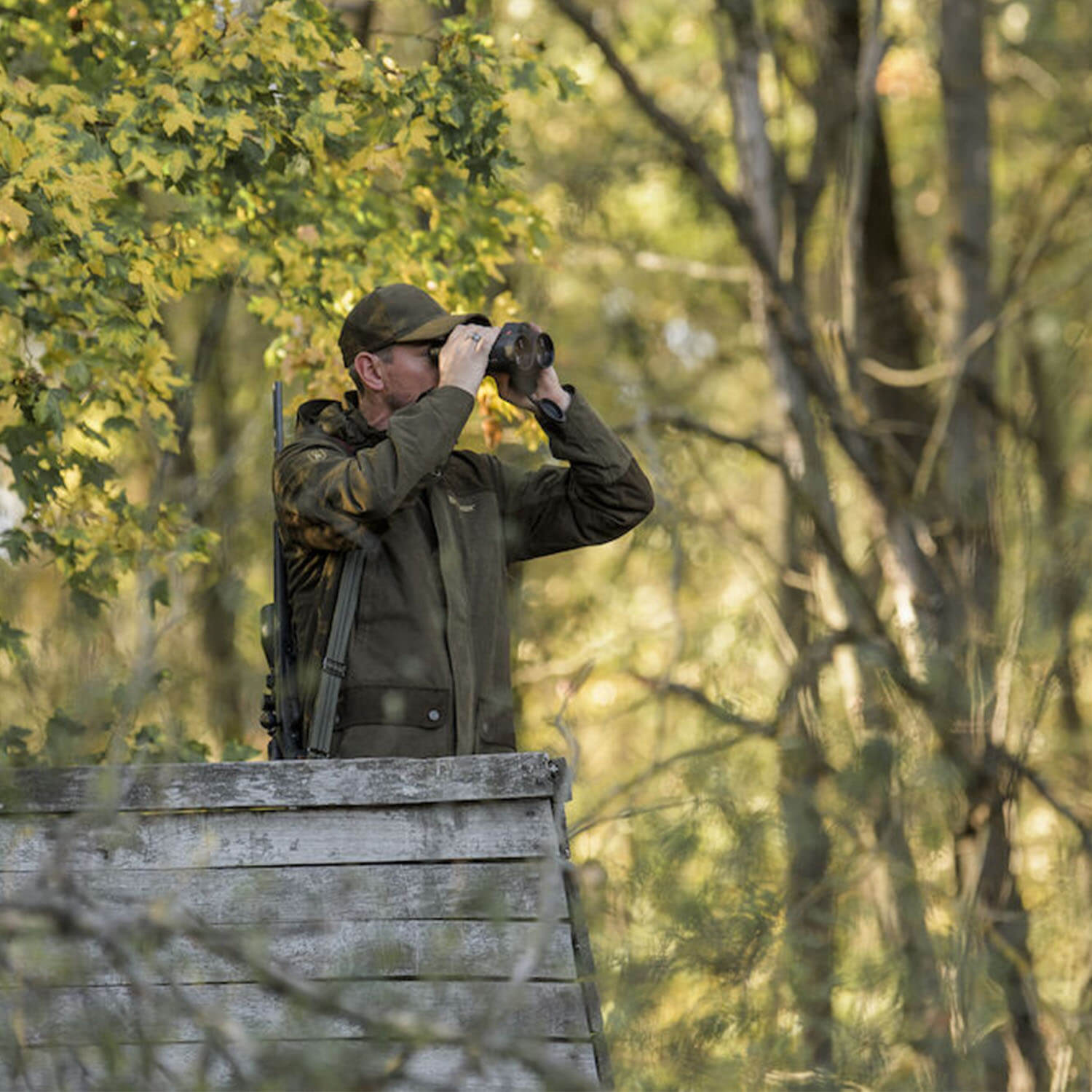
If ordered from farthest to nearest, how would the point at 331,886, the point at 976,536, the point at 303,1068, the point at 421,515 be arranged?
the point at 976,536
the point at 421,515
the point at 331,886
the point at 303,1068

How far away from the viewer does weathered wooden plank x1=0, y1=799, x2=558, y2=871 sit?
11.4ft

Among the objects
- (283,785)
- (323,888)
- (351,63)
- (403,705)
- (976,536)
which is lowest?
(323,888)

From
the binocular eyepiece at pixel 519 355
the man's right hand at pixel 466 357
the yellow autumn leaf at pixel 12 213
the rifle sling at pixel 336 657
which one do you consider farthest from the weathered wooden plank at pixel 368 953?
the yellow autumn leaf at pixel 12 213

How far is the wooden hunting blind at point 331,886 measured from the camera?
3.04 metres

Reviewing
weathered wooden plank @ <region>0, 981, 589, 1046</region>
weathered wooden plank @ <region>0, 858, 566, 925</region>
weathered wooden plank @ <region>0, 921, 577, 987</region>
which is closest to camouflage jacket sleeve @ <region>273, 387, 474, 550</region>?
weathered wooden plank @ <region>0, 858, 566, 925</region>

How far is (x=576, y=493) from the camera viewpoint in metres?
4.70

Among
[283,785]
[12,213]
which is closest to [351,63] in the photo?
[12,213]

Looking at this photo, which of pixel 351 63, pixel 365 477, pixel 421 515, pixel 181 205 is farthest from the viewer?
pixel 181 205

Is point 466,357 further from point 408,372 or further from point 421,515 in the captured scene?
point 421,515

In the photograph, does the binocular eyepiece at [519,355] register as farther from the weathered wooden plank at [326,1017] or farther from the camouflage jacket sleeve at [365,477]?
the weathered wooden plank at [326,1017]

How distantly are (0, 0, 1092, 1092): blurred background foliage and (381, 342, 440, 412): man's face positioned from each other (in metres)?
0.80

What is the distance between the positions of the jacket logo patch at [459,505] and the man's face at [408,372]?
25cm

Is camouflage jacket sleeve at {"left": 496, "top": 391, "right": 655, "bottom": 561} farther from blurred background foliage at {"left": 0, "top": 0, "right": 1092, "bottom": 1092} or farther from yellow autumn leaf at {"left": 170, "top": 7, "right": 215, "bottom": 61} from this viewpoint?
yellow autumn leaf at {"left": 170, "top": 7, "right": 215, "bottom": 61}

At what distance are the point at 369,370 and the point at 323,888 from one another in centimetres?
150
